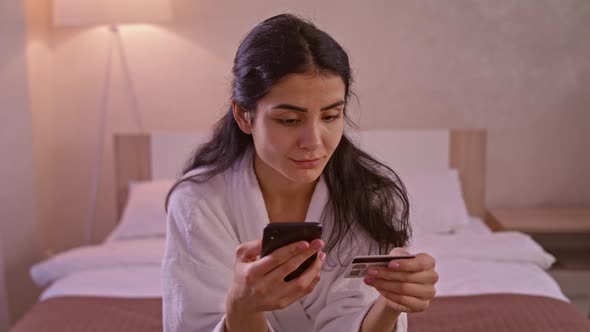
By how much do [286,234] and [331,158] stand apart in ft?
1.53

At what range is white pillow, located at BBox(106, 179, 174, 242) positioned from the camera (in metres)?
2.68

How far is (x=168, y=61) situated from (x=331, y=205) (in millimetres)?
1885

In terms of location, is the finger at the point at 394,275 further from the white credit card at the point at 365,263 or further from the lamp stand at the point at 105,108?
the lamp stand at the point at 105,108

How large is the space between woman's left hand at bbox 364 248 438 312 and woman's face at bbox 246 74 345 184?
0.80 feet

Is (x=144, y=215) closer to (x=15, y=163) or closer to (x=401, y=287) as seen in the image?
(x=15, y=163)

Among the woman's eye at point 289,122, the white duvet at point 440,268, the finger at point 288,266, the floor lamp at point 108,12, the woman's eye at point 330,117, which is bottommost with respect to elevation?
the white duvet at point 440,268

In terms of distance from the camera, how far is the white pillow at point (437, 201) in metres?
2.66

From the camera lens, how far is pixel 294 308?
1459 millimetres

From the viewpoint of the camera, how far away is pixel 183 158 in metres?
3.02

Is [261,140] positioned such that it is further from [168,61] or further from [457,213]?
[168,61]

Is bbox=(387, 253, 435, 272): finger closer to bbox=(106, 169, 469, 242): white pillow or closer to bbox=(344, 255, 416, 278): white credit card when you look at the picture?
bbox=(344, 255, 416, 278): white credit card

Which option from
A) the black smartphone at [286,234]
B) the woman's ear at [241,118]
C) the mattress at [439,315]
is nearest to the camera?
the black smartphone at [286,234]

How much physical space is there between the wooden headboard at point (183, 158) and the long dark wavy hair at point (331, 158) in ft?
4.92

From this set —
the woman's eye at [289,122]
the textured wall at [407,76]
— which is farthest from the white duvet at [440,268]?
the woman's eye at [289,122]
